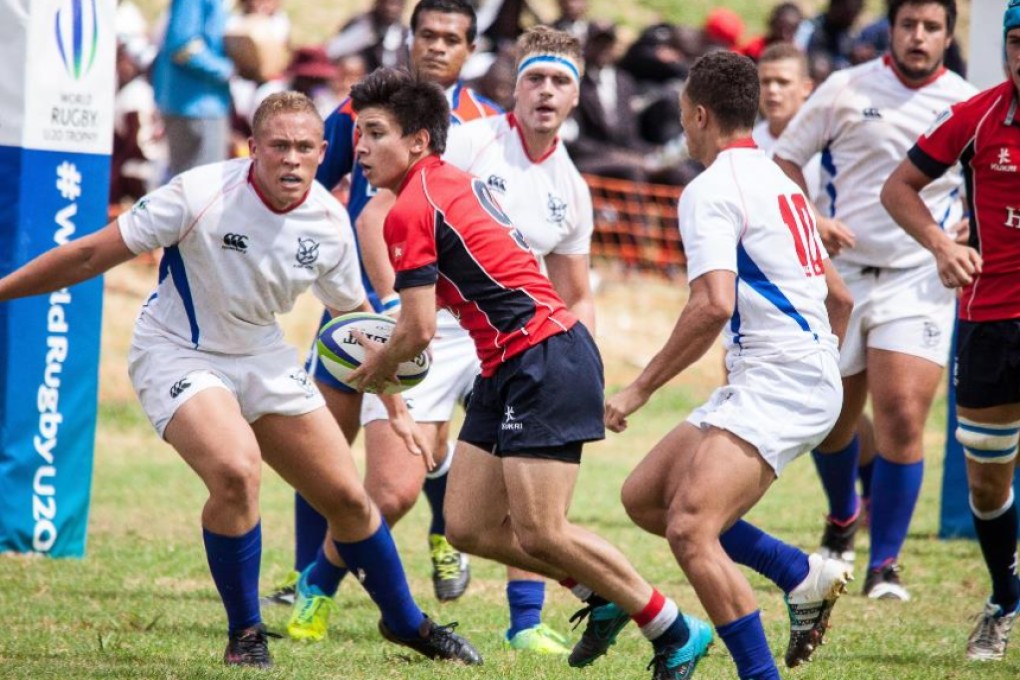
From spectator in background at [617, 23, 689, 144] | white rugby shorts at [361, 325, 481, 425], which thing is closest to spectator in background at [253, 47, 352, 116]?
spectator in background at [617, 23, 689, 144]

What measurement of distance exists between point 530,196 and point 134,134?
10068 mm

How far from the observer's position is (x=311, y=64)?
1511 cm

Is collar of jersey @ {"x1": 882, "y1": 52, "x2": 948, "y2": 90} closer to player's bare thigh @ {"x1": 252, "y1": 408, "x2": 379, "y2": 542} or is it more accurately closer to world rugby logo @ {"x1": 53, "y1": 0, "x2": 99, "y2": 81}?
player's bare thigh @ {"x1": 252, "y1": 408, "x2": 379, "y2": 542}

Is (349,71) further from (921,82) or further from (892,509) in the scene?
(892,509)

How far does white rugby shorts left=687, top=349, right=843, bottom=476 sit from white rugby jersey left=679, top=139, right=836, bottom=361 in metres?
0.05

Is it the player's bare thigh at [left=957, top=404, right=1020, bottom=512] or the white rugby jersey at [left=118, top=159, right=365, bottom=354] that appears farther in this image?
the player's bare thigh at [left=957, top=404, right=1020, bottom=512]

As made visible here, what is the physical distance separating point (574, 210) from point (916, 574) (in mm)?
2816

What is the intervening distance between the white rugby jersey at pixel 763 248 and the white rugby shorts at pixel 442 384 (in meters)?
1.65

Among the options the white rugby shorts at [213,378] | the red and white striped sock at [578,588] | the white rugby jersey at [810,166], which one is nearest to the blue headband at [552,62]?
the white rugby jersey at [810,166]

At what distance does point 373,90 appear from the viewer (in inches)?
202

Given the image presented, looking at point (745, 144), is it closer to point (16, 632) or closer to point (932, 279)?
point (932, 279)

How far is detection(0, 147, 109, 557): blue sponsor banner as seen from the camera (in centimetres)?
730

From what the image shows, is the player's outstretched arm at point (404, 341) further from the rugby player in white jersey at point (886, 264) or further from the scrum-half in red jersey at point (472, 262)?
the rugby player in white jersey at point (886, 264)

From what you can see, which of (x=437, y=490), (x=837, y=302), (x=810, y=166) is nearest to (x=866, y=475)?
(x=810, y=166)
